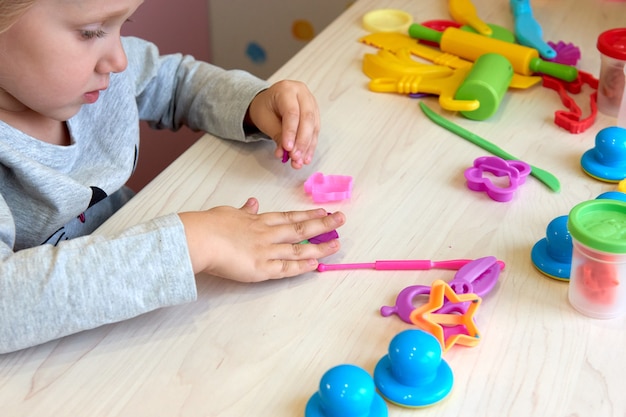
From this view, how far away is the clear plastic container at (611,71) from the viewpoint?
0.88 metres

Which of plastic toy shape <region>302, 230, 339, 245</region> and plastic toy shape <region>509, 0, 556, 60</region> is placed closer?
plastic toy shape <region>302, 230, 339, 245</region>

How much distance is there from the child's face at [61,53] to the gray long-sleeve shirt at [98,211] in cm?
6

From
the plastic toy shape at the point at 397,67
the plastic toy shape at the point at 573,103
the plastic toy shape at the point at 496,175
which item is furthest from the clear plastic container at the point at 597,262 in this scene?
the plastic toy shape at the point at 397,67

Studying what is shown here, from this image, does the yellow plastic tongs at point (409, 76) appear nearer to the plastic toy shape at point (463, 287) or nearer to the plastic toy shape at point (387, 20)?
the plastic toy shape at point (387, 20)

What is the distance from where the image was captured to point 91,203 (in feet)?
2.82

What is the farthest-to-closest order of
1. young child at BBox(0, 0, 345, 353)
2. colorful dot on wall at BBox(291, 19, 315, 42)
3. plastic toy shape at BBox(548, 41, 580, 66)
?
1. colorful dot on wall at BBox(291, 19, 315, 42)
2. plastic toy shape at BBox(548, 41, 580, 66)
3. young child at BBox(0, 0, 345, 353)

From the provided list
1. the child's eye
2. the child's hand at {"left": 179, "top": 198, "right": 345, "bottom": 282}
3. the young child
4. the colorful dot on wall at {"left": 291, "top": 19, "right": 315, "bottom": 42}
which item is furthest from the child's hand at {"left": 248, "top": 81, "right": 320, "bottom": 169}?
the colorful dot on wall at {"left": 291, "top": 19, "right": 315, "bottom": 42}

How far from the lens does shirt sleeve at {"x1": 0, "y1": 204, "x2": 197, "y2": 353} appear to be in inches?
24.4

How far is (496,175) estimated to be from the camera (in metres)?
0.80

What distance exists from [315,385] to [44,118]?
44cm

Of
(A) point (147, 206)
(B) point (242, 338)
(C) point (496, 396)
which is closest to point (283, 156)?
(A) point (147, 206)

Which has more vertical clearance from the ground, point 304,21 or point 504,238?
point 504,238

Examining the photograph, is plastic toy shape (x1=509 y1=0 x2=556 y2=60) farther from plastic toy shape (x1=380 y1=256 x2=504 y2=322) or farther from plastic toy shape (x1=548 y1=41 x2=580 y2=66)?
plastic toy shape (x1=380 y1=256 x2=504 y2=322)

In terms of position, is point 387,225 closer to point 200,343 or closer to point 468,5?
point 200,343
